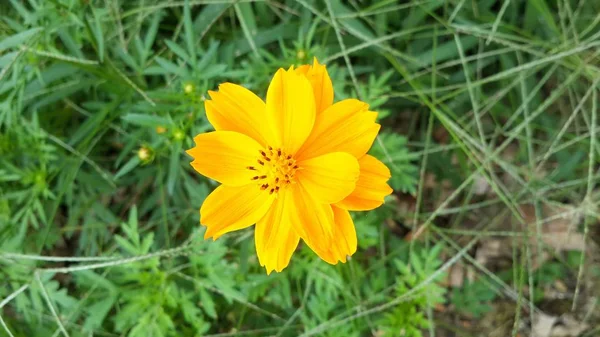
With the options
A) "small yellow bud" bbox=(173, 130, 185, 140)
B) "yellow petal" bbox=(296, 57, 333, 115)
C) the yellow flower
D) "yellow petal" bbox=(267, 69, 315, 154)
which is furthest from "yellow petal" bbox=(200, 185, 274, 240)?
"small yellow bud" bbox=(173, 130, 185, 140)

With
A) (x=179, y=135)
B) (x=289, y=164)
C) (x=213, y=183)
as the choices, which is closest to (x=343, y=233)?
(x=289, y=164)

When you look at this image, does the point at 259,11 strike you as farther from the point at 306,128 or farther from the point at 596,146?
the point at 596,146

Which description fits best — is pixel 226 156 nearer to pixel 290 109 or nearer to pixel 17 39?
pixel 290 109

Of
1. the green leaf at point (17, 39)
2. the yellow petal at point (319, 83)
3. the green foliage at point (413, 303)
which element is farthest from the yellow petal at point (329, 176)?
the green leaf at point (17, 39)

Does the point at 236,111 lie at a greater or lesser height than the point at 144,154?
greater

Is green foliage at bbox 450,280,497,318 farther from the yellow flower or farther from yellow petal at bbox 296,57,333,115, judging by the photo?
yellow petal at bbox 296,57,333,115

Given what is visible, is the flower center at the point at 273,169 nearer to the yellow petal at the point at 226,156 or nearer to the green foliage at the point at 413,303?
the yellow petal at the point at 226,156

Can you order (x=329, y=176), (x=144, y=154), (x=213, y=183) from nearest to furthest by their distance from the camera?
(x=329, y=176)
(x=144, y=154)
(x=213, y=183)
